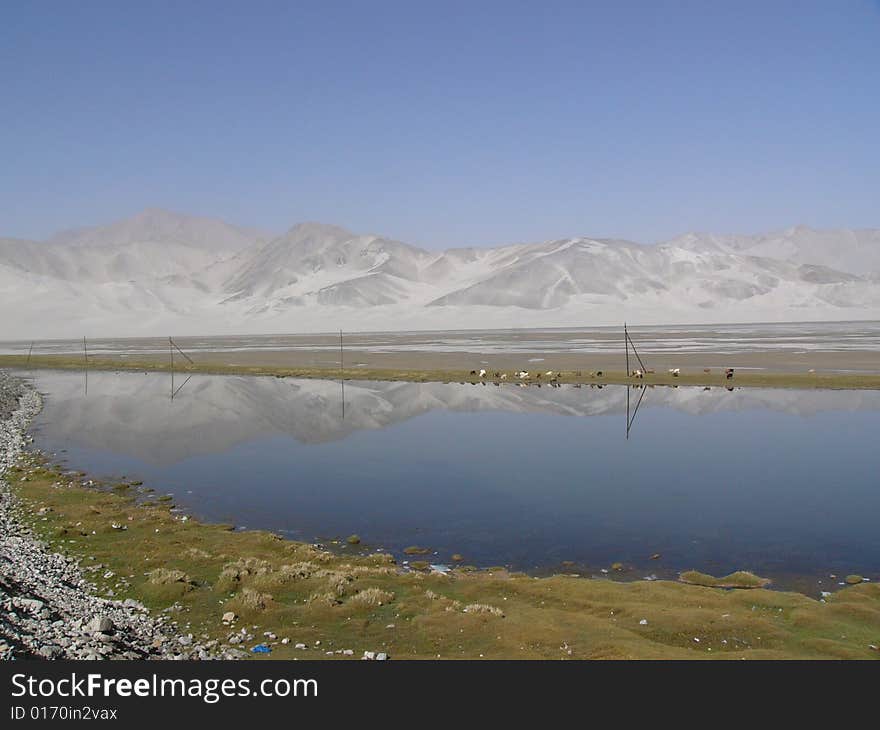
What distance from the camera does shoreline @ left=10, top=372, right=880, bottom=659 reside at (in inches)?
396

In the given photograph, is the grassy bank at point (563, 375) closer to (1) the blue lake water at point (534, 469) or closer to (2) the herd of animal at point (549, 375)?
(2) the herd of animal at point (549, 375)

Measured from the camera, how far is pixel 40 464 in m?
24.1

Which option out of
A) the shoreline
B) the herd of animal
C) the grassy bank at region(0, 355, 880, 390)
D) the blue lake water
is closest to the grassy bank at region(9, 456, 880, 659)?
the shoreline

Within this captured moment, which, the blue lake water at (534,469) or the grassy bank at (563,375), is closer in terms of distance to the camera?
the blue lake water at (534,469)

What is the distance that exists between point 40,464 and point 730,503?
70.2 feet

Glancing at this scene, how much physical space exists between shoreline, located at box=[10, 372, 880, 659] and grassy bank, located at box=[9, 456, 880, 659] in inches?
1.0

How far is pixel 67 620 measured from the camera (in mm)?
9961

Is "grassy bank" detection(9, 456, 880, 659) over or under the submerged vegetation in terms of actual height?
over

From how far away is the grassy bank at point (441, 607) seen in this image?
33.0 ft

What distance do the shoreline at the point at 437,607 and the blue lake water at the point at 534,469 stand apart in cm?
180

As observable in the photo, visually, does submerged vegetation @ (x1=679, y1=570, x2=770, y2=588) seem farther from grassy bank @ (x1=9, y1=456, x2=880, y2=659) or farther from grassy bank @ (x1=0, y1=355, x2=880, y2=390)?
grassy bank @ (x1=0, y1=355, x2=880, y2=390)

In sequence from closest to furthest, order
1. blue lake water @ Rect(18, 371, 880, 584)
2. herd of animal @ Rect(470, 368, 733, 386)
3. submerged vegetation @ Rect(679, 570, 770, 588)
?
submerged vegetation @ Rect(679, 570, 770, 588) < blue lake water @ Rect(18, 371, 880, 584) < herd of animal @ Rect(470, 368, 733, 386)

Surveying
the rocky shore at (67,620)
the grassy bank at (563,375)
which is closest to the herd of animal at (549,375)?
the grassy bank at (563,375)
